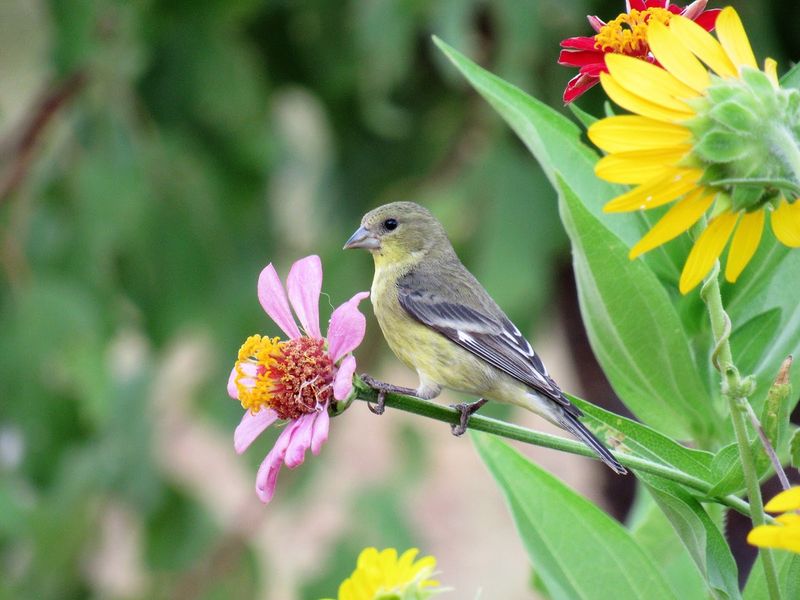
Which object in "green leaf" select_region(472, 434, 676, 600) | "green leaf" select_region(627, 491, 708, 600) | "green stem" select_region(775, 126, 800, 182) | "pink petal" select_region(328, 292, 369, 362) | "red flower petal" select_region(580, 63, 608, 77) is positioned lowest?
"green leaf" select_region(627, 491, 708, 600)

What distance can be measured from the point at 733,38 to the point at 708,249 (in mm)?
125

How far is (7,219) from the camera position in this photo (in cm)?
250

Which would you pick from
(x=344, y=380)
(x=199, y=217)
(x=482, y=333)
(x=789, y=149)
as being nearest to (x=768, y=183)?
(x=789, y=149)

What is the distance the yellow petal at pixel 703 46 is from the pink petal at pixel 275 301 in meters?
0.30

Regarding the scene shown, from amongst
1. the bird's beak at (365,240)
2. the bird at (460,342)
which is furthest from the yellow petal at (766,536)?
the bird's beak at (365,240)

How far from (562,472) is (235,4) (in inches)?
164

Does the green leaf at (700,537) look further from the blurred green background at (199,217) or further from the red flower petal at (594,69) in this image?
the blurred green background at (199,217)

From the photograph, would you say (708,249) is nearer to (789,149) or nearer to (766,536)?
(789,149)

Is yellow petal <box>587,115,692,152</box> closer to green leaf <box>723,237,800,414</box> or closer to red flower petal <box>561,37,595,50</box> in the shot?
red flower petal <box>561,37,595,50</box>

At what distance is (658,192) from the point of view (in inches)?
25.1

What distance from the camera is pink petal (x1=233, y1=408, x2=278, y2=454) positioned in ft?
2.51

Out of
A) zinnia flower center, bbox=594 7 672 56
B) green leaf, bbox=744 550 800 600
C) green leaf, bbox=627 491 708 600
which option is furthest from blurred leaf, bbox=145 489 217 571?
zinnia flower center, bbox=594 7 672 56

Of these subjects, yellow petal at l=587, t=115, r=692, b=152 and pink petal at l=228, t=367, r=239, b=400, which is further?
pink petal at l=228, t=367, r=239, b=400

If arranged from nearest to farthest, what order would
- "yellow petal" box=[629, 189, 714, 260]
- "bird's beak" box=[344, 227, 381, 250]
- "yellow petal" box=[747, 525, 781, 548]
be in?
"yellow petal" box=[747, 525, 781, 548] → "yellow petal" box=[629, 189, 714, 260] → "bird's beak" box=[344, 227, 381, 250]
